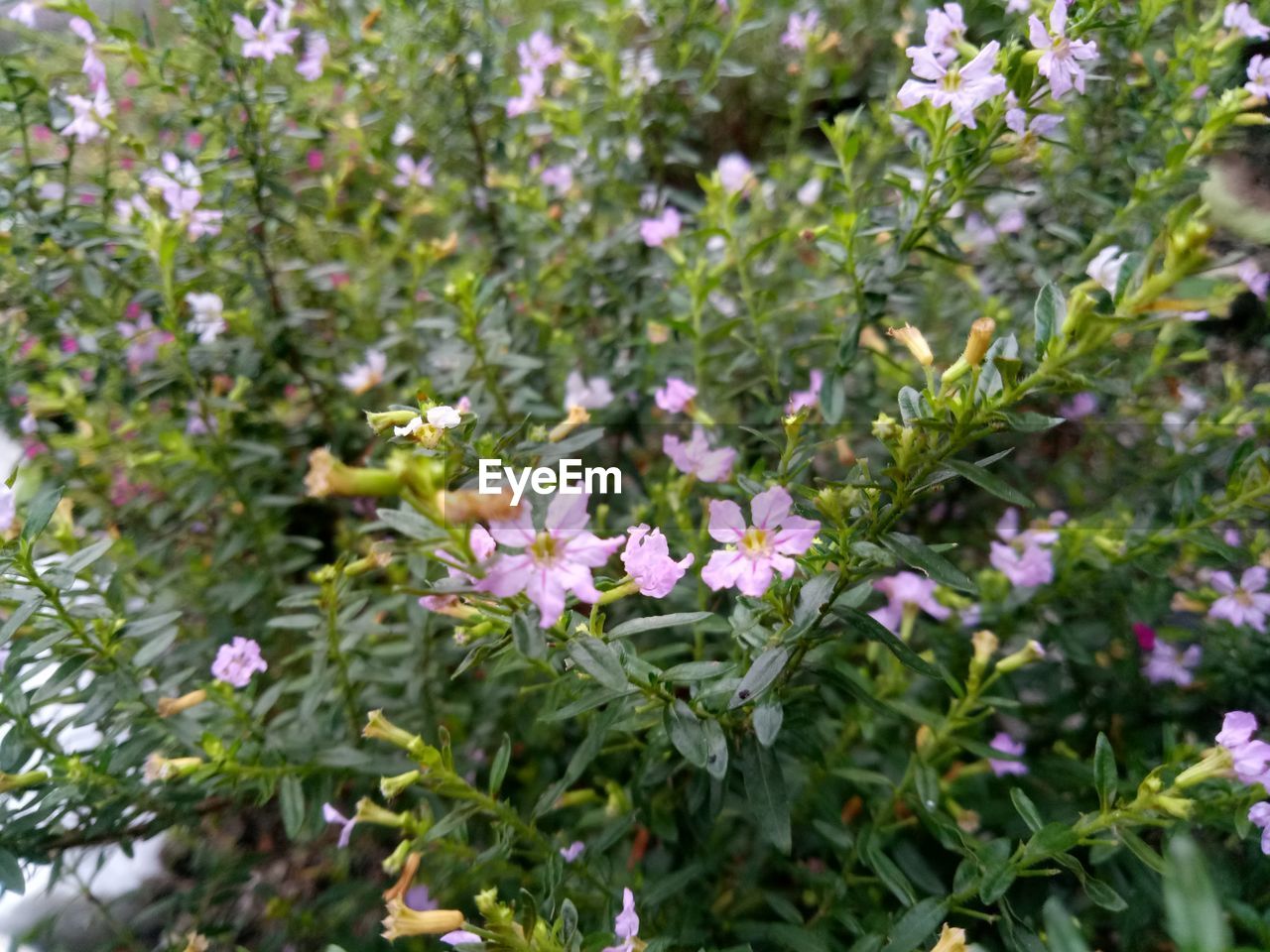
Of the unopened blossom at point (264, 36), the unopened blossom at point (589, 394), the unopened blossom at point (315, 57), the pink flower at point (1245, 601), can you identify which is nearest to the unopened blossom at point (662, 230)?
the unopened blossom at point (589, 394)

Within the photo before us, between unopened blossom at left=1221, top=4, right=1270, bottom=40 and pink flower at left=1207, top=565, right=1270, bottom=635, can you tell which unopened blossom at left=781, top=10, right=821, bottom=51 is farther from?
pink flower at left=1207, top=565, right=1270, bottom=635

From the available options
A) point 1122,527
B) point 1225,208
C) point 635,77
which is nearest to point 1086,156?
point 1225,208

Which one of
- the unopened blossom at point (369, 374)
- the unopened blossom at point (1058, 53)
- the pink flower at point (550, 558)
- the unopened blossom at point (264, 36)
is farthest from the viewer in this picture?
the unopened blossom at point (369, 374)

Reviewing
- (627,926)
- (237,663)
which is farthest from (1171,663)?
(237,663)

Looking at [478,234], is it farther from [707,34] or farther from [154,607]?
[154,607]

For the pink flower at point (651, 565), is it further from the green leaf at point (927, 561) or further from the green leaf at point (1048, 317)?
the green leaf at point (1048, 317)

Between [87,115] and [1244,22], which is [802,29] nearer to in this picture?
[1244,22]
